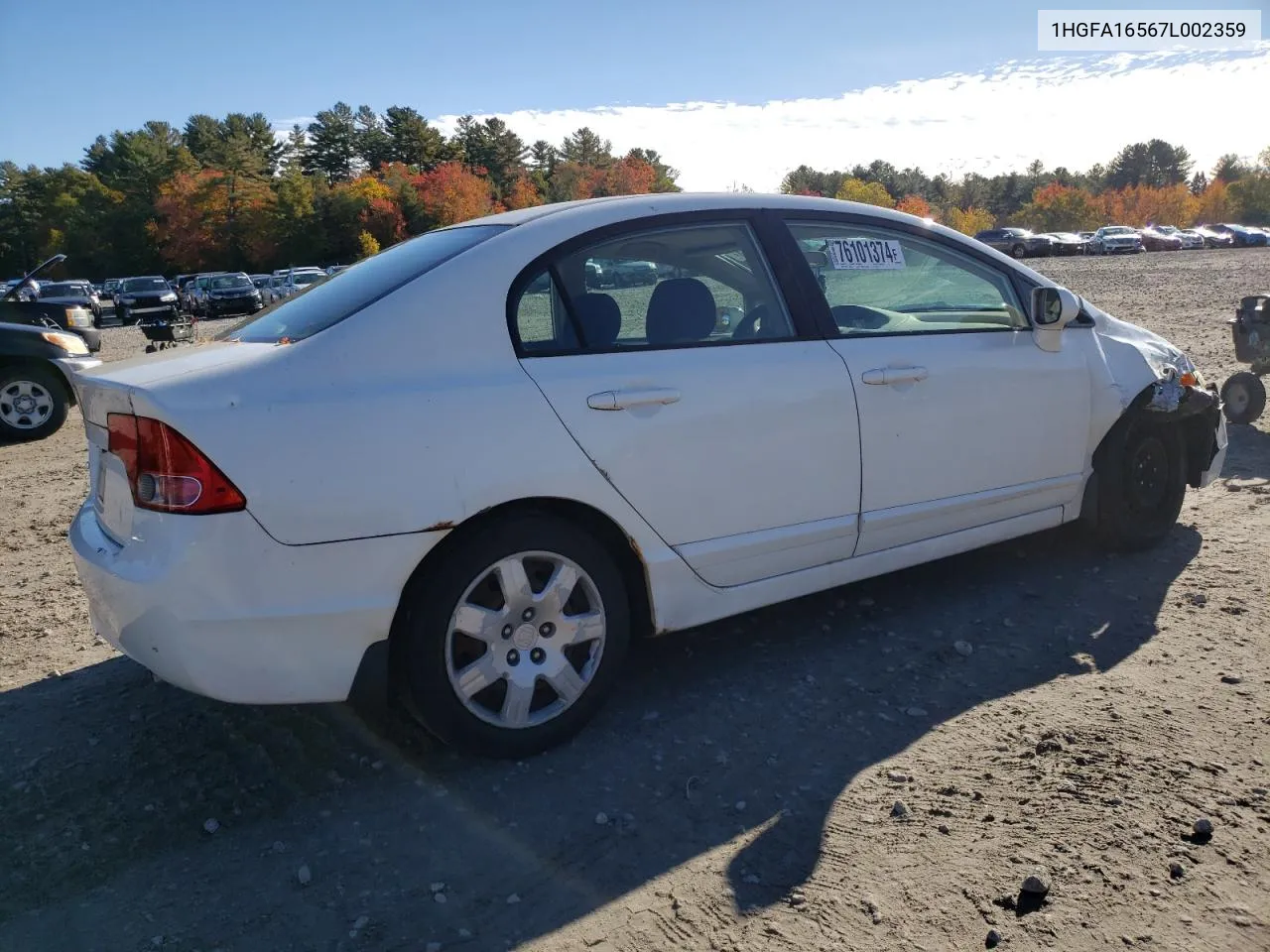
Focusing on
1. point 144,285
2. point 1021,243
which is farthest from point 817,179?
point 144,285

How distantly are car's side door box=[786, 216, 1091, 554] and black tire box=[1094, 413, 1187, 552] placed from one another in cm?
18

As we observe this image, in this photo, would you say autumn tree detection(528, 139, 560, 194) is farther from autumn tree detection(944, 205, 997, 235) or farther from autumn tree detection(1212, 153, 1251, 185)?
autumn tree detection(1212, 153, 1251, 185)

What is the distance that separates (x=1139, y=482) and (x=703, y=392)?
253cm

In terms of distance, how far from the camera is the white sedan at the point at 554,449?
2650mm

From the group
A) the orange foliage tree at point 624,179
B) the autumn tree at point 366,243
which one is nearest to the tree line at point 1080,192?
the orange foliage tree at point 624,179

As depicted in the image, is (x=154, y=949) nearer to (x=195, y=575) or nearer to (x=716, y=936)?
(x=195, y=575)

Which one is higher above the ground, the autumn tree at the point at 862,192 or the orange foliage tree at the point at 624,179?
the orange foliage tree at the point at 624,179

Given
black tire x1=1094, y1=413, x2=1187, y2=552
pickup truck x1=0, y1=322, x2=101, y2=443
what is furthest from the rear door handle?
pickup truck x1=0, y1=322, x2=101, y2=443

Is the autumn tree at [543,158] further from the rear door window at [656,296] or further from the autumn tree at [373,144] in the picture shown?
the rear door window at [656,296]

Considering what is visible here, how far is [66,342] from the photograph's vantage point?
31.6 ft

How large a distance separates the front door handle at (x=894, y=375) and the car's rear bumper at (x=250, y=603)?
1.73m

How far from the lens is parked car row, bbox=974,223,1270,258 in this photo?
58.5 m

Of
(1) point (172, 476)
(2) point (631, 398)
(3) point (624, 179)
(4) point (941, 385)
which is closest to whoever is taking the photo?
(1) point (172, 476)

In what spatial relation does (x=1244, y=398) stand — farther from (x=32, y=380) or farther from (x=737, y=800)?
(x=32, y=380)
